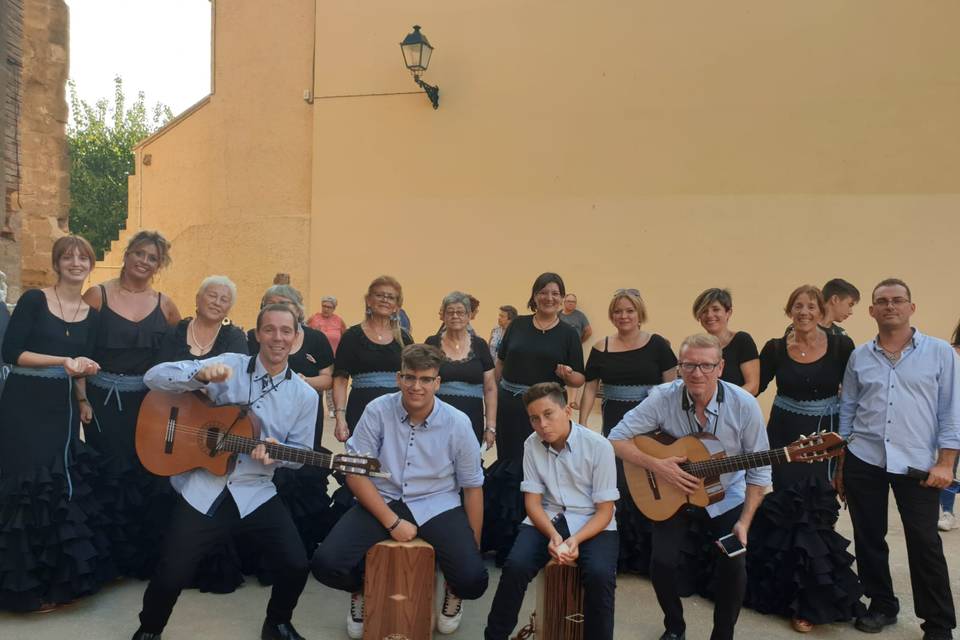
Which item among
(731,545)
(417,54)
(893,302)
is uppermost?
(417,54)

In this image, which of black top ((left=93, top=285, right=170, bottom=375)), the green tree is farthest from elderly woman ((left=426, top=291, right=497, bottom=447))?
the green tree

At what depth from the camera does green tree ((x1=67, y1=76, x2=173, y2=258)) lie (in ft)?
94.6

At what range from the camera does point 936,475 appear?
382 cm

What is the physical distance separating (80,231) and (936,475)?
31.1 m

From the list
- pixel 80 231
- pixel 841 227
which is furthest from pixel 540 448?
pixel 80 231

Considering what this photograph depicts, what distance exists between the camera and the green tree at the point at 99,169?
28.8m

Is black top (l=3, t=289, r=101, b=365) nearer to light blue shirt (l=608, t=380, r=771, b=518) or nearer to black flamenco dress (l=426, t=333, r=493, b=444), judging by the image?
black flamenco dress (l=426, t=333, r=493, b=444)

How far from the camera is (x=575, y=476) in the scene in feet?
12.2

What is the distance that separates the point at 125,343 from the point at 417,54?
Answer: 7.28m

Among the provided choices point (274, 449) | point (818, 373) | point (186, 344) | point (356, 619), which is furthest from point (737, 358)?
point (186, 344)

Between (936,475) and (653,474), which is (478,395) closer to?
(653,474)

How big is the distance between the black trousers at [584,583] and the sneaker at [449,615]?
0.53m

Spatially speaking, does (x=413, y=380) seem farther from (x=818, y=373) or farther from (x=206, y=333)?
(x=818, y=373)

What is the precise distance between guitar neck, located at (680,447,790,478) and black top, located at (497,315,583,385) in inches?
60.0
